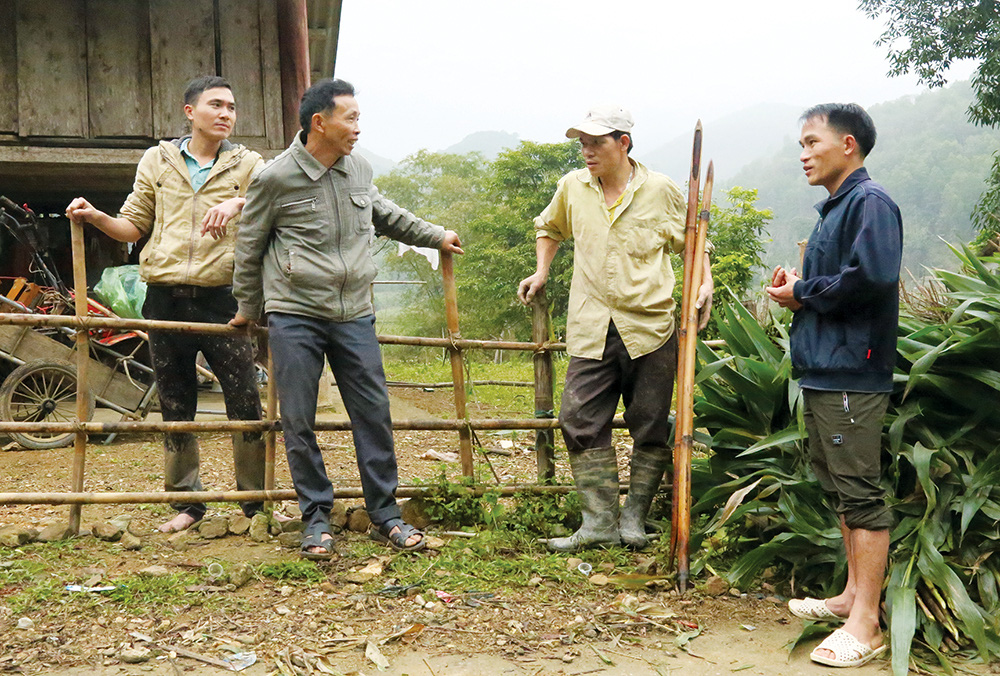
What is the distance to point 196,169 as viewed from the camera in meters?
4.12

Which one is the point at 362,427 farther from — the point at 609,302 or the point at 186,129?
the point at 186,129

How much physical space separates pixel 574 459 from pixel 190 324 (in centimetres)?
179

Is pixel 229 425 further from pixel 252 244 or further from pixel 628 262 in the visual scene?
Result: pixel 628 262

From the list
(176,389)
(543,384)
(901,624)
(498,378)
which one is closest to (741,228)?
(498,378)

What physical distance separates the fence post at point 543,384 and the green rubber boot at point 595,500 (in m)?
0.45

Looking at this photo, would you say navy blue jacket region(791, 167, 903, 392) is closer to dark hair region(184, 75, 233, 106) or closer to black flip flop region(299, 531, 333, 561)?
black flip flop region(299, 531, 333, 561)

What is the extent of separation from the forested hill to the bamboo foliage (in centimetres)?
6284

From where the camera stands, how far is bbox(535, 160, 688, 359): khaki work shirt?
3.88 m

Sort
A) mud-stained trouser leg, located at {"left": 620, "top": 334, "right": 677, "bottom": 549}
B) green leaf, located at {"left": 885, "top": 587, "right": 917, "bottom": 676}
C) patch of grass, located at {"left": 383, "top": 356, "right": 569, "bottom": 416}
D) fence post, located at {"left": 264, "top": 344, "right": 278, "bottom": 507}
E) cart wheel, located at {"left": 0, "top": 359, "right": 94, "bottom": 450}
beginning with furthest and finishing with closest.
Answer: patch of grass, located at {"left": 383, "top": 356, "right": 569, "bottom": 416} < cart wheel, located at {"left": 0, "top": 359, "right": 94, "bottom": 450} < fence post, located at {"left": 264, "top": 344, "right": 278, "bottom": 507} < mud-stained trouser leg, located at {"left": 620, "top": 334, "right": 677, "bottom": 549} < green leaf, located at {"left": 885, "top": 587, "right": 917, "bottom": 676}

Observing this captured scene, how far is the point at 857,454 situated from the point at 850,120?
3.63 ft

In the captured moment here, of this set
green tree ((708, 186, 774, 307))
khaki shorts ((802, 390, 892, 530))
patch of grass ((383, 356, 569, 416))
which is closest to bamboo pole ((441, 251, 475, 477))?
khaki shorts ((802, 390, 892, 530))

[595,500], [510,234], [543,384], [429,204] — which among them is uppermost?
[429,204]

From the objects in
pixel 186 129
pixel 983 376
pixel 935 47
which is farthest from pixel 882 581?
pixel 935 47

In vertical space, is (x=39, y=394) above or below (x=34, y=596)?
above
